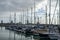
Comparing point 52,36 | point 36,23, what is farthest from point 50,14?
point 36,23

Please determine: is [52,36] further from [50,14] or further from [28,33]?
[28,33]

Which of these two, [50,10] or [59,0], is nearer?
[59,0]

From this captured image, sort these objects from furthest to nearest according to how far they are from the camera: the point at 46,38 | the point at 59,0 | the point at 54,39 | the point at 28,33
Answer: the point at 28,33 < the point at 46,38 < the point at 59,0 < the point at 54,39

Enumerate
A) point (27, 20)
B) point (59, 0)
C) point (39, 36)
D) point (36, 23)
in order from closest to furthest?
1. point (59, 0)
2. point (39, 36)
3. point (36, 23)
4. point (27, 20)

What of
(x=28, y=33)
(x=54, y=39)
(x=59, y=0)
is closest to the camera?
(x=54, y=39)

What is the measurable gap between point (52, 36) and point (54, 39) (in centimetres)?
115

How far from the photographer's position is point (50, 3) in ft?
122

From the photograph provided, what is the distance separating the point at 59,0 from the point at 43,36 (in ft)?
28.8

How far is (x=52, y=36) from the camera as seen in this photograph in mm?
30281

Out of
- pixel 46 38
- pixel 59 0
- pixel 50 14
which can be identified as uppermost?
pixel 59 0

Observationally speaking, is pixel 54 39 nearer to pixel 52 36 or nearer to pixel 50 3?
pixel 52 36

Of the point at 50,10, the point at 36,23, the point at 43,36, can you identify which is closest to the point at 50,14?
the point at 50,10

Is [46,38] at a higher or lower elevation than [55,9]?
lower

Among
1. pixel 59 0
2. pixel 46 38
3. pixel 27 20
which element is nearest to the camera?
pixel 59 0
